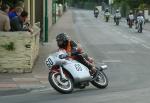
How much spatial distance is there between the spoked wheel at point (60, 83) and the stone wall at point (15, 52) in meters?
3.92

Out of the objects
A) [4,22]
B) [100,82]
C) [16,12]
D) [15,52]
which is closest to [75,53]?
[100,82]

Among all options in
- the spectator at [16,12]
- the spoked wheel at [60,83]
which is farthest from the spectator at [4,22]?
the spoked wheel at [60,83]

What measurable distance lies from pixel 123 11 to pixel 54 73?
76505 millimetres

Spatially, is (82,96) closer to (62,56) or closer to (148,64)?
(62,56)

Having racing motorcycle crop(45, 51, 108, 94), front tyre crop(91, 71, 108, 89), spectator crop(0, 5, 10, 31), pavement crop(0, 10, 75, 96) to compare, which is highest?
spectator crop(0, 5, 10, 31)

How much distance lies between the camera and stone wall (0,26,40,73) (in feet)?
Answer: 55.4

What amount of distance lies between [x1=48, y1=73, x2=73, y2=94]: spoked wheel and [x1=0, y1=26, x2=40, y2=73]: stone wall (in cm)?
392

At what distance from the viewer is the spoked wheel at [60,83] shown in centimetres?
1302

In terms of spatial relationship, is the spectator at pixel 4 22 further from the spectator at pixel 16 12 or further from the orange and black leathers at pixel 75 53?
the orange and black leathers at pixel 75 53

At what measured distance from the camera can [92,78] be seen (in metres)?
13.9

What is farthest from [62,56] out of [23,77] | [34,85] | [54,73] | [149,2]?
[149,2]

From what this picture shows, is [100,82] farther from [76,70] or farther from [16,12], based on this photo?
[16,12]

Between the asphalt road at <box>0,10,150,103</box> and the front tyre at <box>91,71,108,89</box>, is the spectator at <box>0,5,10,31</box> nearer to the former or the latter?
the asphalt road at <box>0,10,150,103</box>

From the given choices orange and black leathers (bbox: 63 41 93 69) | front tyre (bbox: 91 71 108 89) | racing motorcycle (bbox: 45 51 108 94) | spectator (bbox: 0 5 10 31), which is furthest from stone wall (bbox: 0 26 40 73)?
racing motorcycle (bbox: 45 51 108 94)
